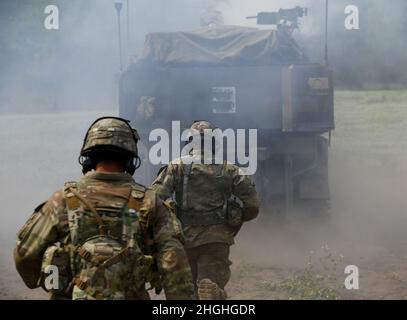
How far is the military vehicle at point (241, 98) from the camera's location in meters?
9.90

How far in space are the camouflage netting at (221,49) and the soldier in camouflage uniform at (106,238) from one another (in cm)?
670

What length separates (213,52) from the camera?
1012 cm

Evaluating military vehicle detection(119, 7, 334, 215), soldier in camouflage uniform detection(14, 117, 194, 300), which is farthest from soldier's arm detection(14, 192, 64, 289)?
military vehicle detection(119, 7, 334, 215)

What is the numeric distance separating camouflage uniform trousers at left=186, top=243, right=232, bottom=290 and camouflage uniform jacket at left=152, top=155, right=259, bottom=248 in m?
0.06

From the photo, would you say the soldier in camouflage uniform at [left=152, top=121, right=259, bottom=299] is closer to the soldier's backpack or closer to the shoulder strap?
the shoulder strap

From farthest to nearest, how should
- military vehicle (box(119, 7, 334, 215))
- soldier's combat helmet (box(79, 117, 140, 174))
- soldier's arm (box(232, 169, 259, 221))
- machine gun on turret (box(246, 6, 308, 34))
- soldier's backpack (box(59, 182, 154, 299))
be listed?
machine gun on turret (box(246, 6, 308, 34))
military vehicle (box(119, 7, 334, 215))
soldier's arm (box(232, 169, 259, 221))
soldier's combat helmet (box(79, 117, 140, 174))
soldier's backpack (box(59, 182, 154, 299))

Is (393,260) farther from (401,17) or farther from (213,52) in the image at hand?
(401,17)

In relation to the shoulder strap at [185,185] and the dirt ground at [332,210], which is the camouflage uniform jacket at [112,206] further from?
the dirt ground at [332,210]

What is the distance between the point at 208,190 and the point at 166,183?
30 cm

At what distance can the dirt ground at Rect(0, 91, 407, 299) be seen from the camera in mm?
7516

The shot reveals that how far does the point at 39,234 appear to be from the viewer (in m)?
3.34

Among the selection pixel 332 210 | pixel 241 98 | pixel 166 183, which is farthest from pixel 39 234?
pixel 332 210
